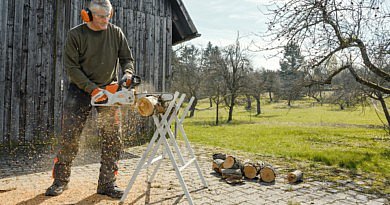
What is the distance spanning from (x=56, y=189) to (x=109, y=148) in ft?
2.46

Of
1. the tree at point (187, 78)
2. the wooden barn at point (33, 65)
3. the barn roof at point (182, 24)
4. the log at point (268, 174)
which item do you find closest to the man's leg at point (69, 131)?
the log at point (268, 174)

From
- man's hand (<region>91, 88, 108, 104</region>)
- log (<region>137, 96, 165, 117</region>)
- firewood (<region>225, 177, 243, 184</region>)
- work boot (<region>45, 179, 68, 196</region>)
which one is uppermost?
man's hand (<region>91, 88, 108, 104</region>)

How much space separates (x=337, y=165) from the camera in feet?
Result: 21.6

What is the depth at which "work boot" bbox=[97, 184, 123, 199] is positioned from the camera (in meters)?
3.83

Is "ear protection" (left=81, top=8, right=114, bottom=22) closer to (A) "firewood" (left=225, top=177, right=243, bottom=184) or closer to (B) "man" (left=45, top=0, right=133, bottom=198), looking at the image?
(B) "man" (left=45, top=0, right=133, bottom=198)

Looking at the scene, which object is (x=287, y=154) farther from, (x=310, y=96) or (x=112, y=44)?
(x=112, y=44)

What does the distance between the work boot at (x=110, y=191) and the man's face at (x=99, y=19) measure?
1.87 m

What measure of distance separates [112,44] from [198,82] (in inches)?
842

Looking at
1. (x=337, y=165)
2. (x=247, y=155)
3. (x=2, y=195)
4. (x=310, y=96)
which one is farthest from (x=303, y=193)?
(x=310, y=96)

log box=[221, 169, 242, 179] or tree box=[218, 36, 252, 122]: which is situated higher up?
tree box=[218, 36, 252, 122]

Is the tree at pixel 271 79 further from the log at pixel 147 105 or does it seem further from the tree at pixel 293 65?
the log at pixel 147 105

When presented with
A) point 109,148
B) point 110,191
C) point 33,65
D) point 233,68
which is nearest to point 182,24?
point 33,65

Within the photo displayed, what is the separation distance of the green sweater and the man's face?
0.30 ft

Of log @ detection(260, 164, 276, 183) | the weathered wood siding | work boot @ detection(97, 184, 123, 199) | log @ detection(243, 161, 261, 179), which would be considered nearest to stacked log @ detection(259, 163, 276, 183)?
log @ detection(260, 164, 276, 183)
